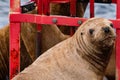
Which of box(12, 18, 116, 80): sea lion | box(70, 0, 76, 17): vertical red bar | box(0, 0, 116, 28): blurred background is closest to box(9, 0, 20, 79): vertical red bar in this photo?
box(12, 18, 116, 80): sea lion

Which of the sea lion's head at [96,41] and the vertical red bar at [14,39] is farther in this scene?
the vertical red bar at [14,39]

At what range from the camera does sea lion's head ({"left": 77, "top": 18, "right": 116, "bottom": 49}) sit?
435cm

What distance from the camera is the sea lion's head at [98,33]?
171 inches

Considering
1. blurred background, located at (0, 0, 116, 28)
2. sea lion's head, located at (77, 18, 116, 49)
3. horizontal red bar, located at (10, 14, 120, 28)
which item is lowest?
blurred background, located at (0, 0, 116, 28)

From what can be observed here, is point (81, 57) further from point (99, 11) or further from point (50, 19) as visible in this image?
point (99, 11)

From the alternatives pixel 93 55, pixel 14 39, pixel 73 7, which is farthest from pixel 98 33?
pixel 73 7

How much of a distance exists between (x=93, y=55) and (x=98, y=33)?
308 millimetres

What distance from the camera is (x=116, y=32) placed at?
14.8ft

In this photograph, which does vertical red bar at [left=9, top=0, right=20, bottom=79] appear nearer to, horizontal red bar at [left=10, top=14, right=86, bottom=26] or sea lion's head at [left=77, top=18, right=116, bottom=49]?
horizontal red bar at [left=10, top=14, right=86, bottom=26]

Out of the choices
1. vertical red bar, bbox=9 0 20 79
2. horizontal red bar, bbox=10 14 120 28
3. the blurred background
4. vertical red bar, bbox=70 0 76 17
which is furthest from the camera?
the blurred background

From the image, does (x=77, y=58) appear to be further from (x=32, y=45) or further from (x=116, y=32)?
(x=32, y=45)

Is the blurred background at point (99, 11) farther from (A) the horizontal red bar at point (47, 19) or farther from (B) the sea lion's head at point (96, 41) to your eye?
(B) the sea lion's head at point (96, 41)

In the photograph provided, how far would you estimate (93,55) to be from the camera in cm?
464

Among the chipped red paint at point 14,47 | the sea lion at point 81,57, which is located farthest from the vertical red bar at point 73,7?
the chipped red paint at point 14,47
